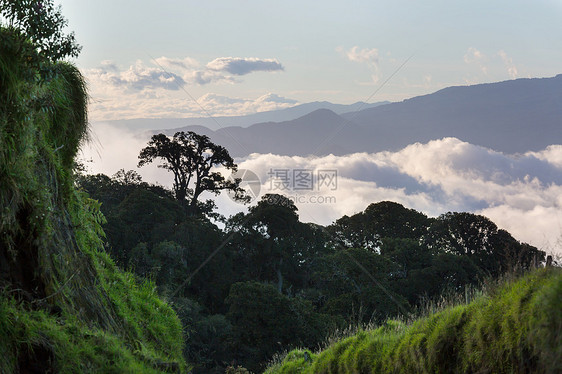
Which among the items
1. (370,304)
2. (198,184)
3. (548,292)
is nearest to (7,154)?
(548,292)

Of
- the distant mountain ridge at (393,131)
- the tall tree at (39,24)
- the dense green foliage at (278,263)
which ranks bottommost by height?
the dense green foliage at (278,263)

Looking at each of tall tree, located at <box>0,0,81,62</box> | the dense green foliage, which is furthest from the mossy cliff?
the dense green foliage

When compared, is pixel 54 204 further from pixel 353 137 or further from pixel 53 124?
pixel 353 137

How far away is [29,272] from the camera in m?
5.65

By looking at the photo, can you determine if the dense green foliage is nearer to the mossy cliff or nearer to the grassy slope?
the grassy slope

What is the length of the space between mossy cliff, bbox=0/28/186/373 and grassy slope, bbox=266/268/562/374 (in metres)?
3.00

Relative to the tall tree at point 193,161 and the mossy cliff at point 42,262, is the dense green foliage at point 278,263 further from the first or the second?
the mossy cliff at point 42,262

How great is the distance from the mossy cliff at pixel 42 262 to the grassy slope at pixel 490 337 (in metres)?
3.00

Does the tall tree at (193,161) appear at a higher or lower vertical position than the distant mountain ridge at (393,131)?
lower

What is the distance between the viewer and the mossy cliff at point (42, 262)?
511cm

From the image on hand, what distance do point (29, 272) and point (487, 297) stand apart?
4733 mm

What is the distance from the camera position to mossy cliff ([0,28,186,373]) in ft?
16.8

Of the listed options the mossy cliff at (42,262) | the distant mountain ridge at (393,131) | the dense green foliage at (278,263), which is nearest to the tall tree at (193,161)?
the dense green foliage at (278,263)

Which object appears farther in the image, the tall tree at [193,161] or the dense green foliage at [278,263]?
the tall tree at [193,161]
